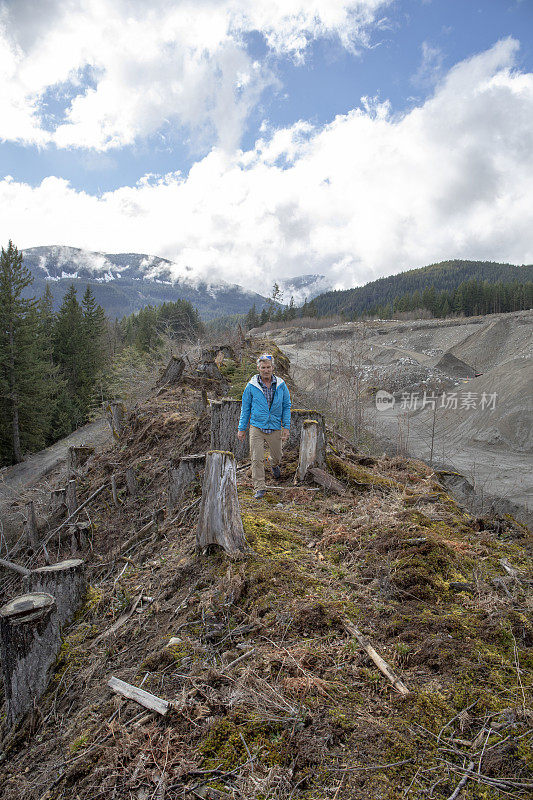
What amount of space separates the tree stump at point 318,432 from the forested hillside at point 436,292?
268 feet

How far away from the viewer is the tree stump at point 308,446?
5.31 metres

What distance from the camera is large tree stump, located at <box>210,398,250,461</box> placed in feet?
19.7

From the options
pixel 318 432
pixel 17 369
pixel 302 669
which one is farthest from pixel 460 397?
pixel 302 669

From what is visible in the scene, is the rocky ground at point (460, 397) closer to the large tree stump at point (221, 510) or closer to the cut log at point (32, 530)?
the large tree stump at point (221, 510)

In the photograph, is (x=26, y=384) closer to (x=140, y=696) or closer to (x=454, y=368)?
(x=140, y=696)

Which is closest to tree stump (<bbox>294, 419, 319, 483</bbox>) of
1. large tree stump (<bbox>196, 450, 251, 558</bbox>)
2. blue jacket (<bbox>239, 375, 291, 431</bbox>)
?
blue jacket (<bbox>239, 375, 291, 431</bbox>)

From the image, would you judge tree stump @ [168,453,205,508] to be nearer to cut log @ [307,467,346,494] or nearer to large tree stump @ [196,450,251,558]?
cut log @ [307,467,346,494]

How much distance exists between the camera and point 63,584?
10.8 ft

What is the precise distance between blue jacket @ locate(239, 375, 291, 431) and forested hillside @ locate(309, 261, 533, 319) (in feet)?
271

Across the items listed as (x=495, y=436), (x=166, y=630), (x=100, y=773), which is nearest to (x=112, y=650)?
(x=166, y=630)

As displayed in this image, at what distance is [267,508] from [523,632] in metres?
2.71

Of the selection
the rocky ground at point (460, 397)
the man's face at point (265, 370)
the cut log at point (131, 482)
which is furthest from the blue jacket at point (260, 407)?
the rocky ground at point (460, 397)

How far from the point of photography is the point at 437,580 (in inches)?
119

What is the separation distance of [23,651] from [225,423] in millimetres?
3771
